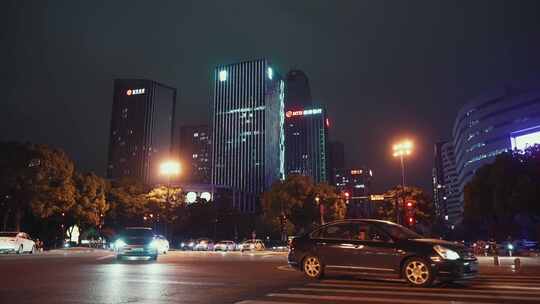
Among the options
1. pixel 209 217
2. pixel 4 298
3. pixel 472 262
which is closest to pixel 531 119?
pixel 209 217

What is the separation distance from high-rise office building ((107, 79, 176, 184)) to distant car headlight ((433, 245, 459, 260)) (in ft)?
580

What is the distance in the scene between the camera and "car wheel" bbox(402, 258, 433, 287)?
1077cm

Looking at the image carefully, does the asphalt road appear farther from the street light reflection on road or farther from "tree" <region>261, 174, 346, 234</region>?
"tree" <region>261, 174, 346, 234</region>

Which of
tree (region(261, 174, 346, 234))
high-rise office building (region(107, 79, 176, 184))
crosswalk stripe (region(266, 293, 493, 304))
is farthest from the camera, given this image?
high-rise office building (region(107, 79, 176, 184))

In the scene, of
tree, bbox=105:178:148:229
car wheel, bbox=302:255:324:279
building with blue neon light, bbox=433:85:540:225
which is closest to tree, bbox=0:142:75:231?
tree, bbox=105:178:148:229

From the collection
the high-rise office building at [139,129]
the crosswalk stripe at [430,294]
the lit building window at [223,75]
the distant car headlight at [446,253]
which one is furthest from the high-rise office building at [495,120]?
the high-rise office building at [139,129]

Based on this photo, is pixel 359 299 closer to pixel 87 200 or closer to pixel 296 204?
pixel 87 200

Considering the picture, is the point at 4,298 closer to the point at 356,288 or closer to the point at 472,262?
the point at 356,288

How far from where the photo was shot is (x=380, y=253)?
11.4 m

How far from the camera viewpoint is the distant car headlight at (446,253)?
35.2 feet

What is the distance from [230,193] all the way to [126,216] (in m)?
90.5

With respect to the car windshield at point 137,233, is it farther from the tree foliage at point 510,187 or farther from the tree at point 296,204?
the tree at point 296,204

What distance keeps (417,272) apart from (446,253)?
79 cm

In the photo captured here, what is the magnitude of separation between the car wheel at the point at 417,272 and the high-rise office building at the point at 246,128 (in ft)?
512
